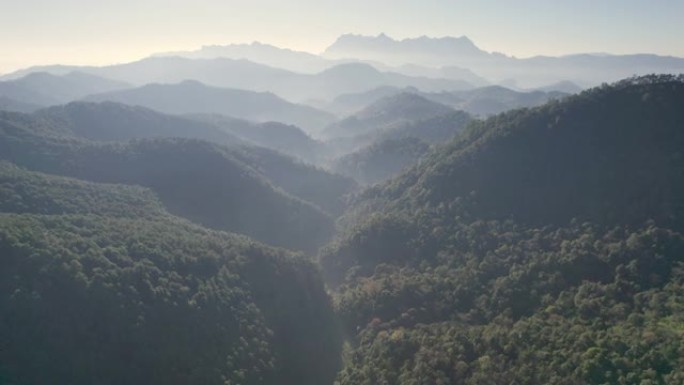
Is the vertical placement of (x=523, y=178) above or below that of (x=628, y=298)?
above

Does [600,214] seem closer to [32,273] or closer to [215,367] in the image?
[215,367]

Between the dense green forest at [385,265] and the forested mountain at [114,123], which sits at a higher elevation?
the forested mountain at [114,123]

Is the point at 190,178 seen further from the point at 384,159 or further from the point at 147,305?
the point at 384,159

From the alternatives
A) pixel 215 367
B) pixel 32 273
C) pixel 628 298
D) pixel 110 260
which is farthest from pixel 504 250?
pixel 32 273

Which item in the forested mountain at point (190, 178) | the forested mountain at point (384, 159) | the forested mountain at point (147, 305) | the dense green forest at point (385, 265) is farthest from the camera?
the forested mountain at point (384, 159)

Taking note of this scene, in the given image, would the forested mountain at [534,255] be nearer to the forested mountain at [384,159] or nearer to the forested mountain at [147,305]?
the forested mountain at [147,305]

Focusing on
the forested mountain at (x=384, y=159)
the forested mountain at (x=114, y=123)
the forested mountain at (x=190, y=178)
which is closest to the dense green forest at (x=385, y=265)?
the forested mountain at (x=190, y=178)

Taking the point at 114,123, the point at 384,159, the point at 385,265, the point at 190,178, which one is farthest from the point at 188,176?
the point at 384,159
